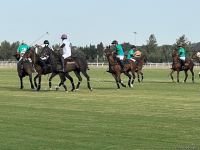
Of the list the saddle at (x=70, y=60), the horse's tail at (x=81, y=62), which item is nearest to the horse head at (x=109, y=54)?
the horse's tail at (x=81, y=62)

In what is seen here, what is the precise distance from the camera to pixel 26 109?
19.0 meters

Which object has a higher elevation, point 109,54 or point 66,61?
point 109,54

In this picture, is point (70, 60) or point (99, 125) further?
point (70, 60)

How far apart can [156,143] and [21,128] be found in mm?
3616

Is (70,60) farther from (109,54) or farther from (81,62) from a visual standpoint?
(109,54)

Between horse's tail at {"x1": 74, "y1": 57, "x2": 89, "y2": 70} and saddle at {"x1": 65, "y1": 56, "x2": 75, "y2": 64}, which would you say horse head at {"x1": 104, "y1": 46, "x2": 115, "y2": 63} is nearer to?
horse's tail at {"x1": 74, "y1": 57, "x2": 89, "y2": 70}

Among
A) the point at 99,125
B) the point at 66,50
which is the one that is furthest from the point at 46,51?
the point at 99,125

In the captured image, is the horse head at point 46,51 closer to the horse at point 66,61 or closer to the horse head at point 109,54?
the horse at point 66,61

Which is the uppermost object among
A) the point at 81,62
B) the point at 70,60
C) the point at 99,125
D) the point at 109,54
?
the point at 109,54

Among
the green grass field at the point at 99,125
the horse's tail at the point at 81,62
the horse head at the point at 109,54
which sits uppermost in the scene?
the horse head at the point at 109,54

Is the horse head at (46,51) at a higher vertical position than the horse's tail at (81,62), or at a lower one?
higher

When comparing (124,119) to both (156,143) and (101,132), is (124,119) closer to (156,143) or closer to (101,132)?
(101,132)

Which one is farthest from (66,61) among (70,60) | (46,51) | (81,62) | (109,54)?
(109,54)

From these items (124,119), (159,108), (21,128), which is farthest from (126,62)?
(21,128)
